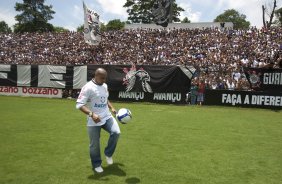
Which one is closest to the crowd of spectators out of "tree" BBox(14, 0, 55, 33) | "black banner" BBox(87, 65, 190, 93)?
"black banner" BBox(87, 65, 190, 93)

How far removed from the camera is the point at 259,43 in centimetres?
2800

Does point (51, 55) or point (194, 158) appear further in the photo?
point (51, 55)

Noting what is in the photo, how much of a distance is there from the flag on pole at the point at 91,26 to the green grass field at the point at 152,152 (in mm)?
16724

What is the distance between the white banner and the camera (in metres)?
23.6

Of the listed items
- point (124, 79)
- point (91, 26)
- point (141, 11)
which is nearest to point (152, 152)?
point (124, 79)

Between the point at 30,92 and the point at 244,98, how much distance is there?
47.5 feet

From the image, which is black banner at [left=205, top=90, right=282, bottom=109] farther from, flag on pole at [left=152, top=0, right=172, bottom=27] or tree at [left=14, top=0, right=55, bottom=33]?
tree at [left=14, top=0, right=55, bottom=33]

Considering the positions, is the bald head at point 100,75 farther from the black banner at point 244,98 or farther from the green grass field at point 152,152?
the black banner at point 244,98

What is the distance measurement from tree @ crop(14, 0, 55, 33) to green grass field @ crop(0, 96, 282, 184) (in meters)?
71.1

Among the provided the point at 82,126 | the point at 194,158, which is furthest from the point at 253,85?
the point at 194,158

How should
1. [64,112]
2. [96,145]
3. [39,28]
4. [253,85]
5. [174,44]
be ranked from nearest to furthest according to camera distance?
1. [96,145]
2. [64,112]
3. [253,85]
4. [174,44]
5. [39,28]

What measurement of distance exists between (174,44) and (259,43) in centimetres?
818

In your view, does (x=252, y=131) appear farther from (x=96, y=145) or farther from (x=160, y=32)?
(x=160, y=32)

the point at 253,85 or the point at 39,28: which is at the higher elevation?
the point at 39,28
